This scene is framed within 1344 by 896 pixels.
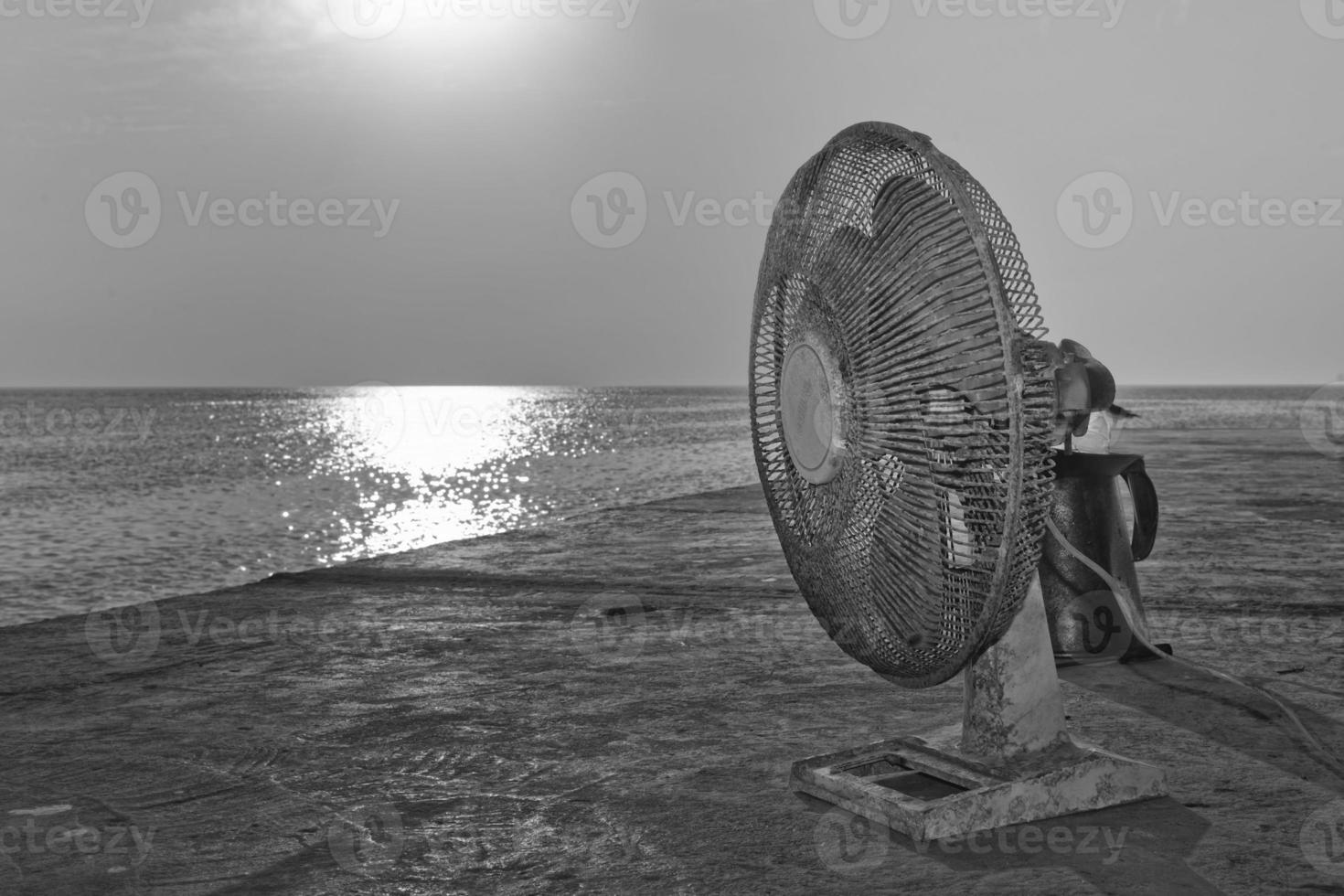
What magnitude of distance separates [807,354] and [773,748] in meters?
1.65

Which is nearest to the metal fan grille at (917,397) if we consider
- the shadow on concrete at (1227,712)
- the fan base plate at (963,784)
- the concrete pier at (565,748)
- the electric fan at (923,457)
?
the electric fan at (923,457)

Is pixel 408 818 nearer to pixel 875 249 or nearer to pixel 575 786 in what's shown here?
pixel 575 786

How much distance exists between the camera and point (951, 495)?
9.36 feet

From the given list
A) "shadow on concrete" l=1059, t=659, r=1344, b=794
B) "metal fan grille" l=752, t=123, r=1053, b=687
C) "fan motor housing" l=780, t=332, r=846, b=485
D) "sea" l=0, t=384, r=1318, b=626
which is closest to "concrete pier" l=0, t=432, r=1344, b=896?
"shadow on concrete" l=1059, t=659, r=1344, b=794

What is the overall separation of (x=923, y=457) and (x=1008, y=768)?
3.88 ft

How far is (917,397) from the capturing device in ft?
8.98

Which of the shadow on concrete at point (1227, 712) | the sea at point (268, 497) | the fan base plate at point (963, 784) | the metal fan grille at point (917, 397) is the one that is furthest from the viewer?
the sea at point (268, 497)

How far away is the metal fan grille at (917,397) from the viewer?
8.53 ft

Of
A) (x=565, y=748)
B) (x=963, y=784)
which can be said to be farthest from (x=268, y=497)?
(x=963, y=784)

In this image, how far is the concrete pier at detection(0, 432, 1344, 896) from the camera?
9.80ft

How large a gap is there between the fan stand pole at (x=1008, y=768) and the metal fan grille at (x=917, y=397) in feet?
1.37

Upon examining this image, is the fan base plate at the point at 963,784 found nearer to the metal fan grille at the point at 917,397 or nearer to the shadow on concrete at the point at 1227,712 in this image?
the metal fan grille at the point at 917,397

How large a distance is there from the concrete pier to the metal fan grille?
695 mm

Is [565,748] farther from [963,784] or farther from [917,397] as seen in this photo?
[917,397]
